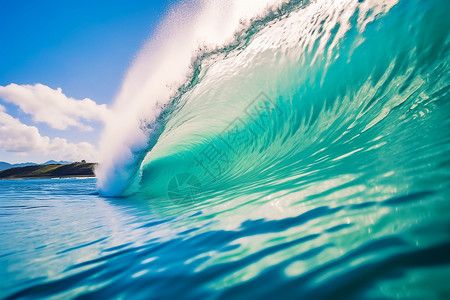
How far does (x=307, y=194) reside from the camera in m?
2.17

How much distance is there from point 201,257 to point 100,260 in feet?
2.84

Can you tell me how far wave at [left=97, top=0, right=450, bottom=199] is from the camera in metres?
3.06

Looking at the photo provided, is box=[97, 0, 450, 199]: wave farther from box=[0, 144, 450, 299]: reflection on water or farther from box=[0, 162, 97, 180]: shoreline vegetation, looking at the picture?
box=[0, 162, 97, 180]: shoreline vegetation

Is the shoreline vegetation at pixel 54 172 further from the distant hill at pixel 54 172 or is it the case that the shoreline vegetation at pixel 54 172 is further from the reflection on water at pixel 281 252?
the reflection on water at pixel 281 252

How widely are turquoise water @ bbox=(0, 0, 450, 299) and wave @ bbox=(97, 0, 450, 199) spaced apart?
0.03 meters

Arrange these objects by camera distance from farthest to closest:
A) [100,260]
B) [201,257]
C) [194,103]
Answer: [194,103]
[100,260]
[201,257]

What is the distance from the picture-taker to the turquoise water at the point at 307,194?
1003 millimetres

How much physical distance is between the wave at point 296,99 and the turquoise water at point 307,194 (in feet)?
0.09

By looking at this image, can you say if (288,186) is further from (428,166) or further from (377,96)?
(377,96)

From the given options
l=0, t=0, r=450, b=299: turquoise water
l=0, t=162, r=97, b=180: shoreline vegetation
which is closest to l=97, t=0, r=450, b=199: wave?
l=0, t=0, r=450, b=299: turquoise water

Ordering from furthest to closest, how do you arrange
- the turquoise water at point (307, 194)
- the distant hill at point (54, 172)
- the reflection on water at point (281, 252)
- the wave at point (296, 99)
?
the distant hill at point (54, 172)
the wave at point (296, 99)
the turquoise water at point (307, 194)
the reflection on water at point (281, 252)

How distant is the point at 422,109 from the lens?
2.93 metres

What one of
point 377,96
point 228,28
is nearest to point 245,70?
point 228,28

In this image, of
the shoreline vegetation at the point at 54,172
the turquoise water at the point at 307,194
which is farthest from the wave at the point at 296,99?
the shoreline vegetation at the point at 54,172
